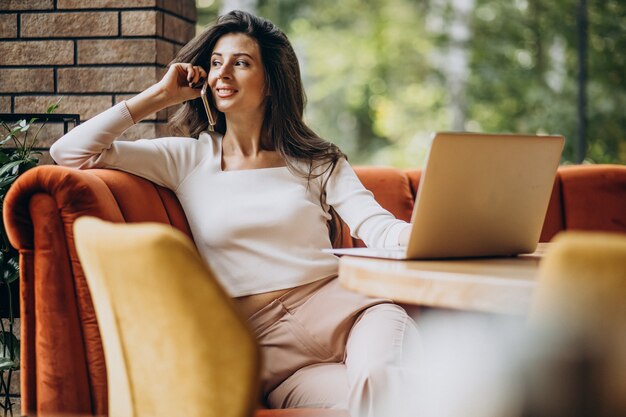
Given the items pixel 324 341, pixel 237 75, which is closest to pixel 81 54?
pixel 237 75

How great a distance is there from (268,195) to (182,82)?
1.36 feet

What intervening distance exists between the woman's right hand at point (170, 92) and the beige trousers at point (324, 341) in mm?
623

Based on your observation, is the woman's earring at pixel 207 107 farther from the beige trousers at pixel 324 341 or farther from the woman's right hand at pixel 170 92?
the beige trousers at pixel 324 341

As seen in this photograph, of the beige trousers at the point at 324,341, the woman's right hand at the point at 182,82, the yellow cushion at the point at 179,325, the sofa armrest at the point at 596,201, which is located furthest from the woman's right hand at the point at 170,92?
the sofa armrest at the point at 596,201

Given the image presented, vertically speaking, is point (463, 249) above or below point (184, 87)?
below

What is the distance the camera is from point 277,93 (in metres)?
2.20

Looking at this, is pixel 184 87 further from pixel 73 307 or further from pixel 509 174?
pixel 509 174

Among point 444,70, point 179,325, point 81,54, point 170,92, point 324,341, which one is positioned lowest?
point 324,341

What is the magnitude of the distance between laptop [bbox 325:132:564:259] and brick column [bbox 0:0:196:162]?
4.48 ft

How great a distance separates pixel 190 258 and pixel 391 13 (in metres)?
11.2

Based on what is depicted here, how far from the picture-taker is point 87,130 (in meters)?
1.93

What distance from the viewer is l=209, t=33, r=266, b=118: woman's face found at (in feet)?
6.85

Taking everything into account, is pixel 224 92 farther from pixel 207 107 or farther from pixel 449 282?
pixel 449 282

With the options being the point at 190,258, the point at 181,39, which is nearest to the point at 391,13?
the point at 181,39
